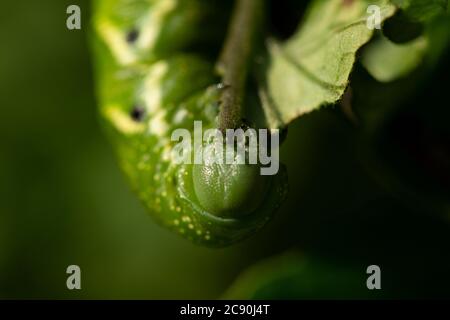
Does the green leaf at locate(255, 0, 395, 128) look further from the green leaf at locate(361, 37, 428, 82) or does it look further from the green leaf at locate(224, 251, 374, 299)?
the green leaf at locate(224, 251, 374, 299)

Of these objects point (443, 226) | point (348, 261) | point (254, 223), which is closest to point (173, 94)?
point (254, 223)

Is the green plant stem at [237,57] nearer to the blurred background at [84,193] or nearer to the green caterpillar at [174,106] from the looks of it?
the green caterpillar at [174,106]

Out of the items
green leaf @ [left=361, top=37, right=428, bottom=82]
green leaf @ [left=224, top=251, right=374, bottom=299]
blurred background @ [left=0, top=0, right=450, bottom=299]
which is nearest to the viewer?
green leaf @ [left=361, top=37, right=428, bottom=82]

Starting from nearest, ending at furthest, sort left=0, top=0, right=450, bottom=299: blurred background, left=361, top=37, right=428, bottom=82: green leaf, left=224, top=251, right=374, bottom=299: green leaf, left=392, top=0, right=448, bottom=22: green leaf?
1. left=392, top=0, right=448, bottom=22: green leaf
2. left=361, top=37, right=428, bottom=82: green leaf
3. left=224, top=251, right=374, bottom=299: green leaf
4. left=0, top=0, right=450, bottom=299: blurred background

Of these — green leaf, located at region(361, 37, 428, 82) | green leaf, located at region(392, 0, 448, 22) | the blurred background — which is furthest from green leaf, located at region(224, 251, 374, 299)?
green leaf, located at region(392, 0, 448, 22)

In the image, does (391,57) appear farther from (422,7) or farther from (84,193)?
(84,193)

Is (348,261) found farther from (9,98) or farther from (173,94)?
(9,98)

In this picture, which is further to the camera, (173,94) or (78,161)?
(78,161)
